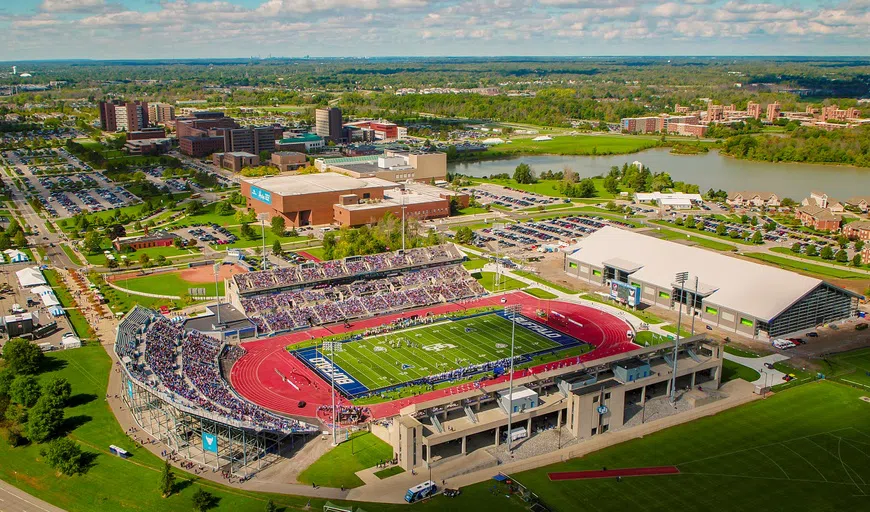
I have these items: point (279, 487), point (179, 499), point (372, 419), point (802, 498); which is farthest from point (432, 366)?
point (802, 498)

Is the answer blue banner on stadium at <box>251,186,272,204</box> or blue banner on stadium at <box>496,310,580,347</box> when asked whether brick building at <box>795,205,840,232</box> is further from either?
blue banner on stadium at <box>251,186,272,204</box>

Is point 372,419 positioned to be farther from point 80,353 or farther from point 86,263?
point 86,263

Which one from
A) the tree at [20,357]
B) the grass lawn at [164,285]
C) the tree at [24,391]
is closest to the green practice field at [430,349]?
the tree at [24,391]

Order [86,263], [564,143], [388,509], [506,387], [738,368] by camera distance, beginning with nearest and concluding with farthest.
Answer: [388,509]
[506,387]
[738,368]
[86,263]
[564,143]

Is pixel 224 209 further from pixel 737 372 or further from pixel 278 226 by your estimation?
pixel 737 372

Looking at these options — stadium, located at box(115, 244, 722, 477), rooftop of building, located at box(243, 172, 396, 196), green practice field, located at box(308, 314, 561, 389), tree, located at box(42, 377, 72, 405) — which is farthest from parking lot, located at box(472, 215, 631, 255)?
tree, located at box(42, 377, 72, 405)

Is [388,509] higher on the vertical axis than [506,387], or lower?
lower
